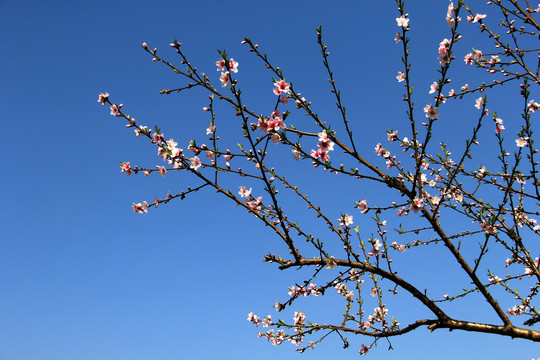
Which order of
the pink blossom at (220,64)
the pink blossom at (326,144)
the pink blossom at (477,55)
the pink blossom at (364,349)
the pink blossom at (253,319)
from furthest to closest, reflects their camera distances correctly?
1. the pink blossom at (253,319)
2. the pink blossom at (364,349)
3. the pink blossom at (477,55)
4. the pink blossom at (326,144)
5. the pink blossom at (220,64)

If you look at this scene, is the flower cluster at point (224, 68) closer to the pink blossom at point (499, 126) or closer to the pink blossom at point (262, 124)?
the pink blossom at point (262, 124)

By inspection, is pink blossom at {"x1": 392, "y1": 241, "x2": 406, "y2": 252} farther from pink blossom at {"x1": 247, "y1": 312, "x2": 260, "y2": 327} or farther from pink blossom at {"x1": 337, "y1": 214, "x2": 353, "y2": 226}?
pink blossom at {"x1": 247, "y1": 312, "x2": 260, "y2": 327}

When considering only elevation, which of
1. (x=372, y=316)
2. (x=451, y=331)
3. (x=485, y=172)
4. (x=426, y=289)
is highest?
(x=485, y=172)

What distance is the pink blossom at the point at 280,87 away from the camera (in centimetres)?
368

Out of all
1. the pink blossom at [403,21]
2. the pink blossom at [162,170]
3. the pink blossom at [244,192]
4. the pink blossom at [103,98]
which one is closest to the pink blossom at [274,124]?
the pink blossom at [244,192]

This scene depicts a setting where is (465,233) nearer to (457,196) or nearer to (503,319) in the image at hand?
(457,196)

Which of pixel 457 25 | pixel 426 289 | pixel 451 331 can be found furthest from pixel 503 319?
pixel 457 25

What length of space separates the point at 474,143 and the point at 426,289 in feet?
5.47

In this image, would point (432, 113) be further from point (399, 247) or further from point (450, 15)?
point (399, 247)

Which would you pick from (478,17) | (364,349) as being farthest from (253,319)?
(478,17)

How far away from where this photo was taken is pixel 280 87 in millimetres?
3717

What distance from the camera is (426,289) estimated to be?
3.58 m

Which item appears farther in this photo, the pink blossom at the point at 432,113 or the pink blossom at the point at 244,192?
the pink blossom at the point at 244,192

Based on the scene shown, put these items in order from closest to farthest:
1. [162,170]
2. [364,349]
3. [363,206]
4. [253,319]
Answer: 1. [162,170]
2. [363,206]
3. [364,349]
4. [253,319]
